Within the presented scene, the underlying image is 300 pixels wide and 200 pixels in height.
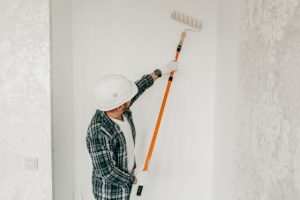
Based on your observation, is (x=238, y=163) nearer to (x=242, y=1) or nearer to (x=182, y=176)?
(x=182, y=176)

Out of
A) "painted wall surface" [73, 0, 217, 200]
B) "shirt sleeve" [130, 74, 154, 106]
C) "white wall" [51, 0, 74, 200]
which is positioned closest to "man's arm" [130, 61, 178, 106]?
"shirt sleeve" [130, 74, 154, 106]

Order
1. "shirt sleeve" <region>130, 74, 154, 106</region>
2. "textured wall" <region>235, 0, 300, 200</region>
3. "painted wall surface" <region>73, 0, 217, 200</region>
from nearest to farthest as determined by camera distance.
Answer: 1. "textured wall" <region>235, 0, 300, 200</region>
2. "shirt sleeve" <region>130, 74, 154, 106</region>
3. "painted wall surface" <region>73, 0, 217, 200</region>

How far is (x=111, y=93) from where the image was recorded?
5.72 ft

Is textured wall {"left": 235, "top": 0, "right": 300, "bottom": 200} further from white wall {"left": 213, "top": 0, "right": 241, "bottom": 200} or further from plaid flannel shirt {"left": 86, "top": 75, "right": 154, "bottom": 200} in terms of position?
plaid flannel shirt {"left": 86, "top": 75, "right": 154, "bottom": 200}

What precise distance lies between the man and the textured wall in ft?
2.04

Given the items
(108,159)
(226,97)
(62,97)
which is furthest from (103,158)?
(226,97)

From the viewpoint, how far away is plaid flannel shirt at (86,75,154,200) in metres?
1.77

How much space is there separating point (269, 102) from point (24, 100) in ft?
4.16

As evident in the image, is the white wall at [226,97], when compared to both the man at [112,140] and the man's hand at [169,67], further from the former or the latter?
the man at [112,140]

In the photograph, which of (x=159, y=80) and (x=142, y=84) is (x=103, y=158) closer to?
(x=142, y=84)

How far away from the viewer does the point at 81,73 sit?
88.0 inches

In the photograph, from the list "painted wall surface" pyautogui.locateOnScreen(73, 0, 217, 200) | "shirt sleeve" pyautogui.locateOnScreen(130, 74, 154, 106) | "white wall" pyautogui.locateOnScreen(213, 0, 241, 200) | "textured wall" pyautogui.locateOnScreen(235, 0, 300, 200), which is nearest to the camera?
"textured wall" pyautogui.locateOnScreen(235, 0, 300, 200)

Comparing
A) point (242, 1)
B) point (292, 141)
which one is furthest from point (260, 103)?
point (242, 1)

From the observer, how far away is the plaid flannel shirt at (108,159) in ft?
5.82
